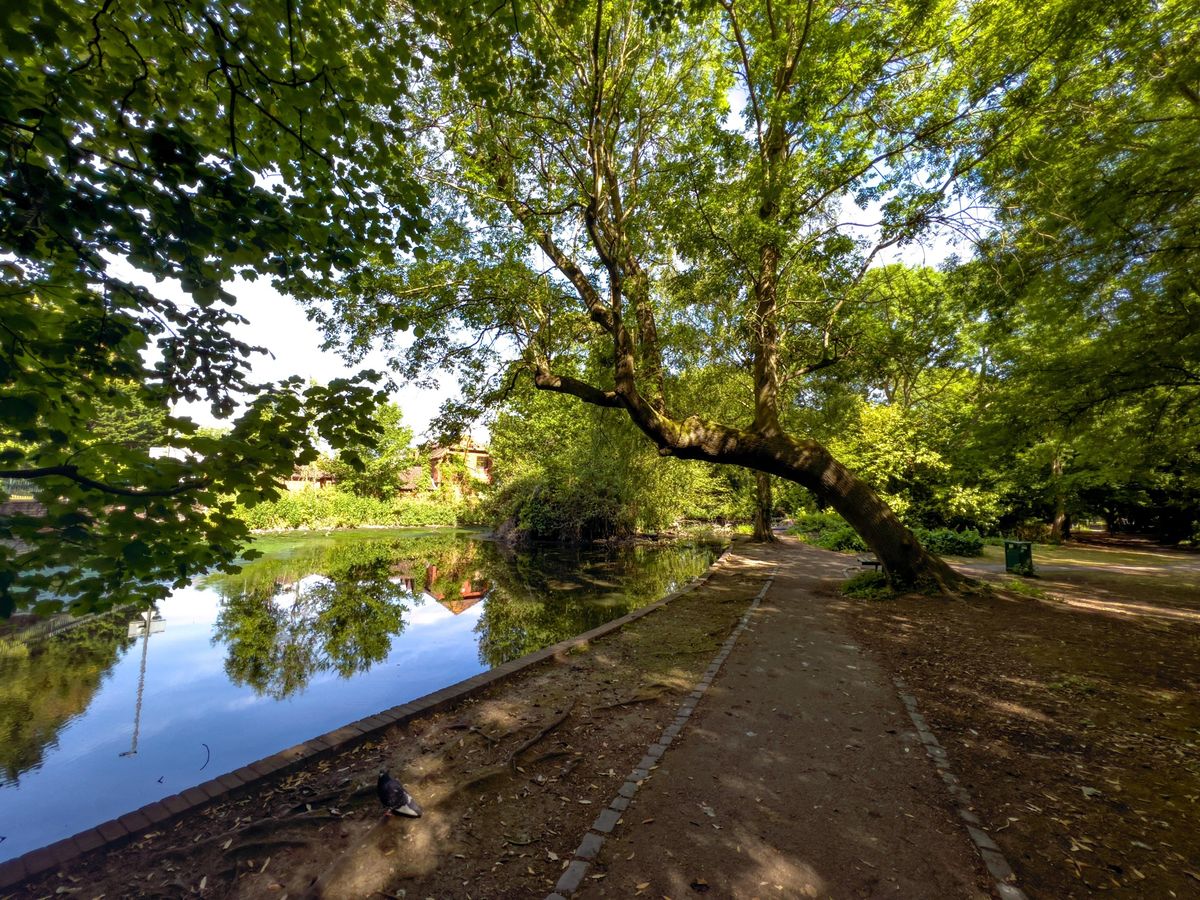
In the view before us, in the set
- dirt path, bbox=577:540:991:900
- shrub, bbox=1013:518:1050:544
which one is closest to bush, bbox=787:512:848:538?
shrub, bbox=1013:518:1050:544

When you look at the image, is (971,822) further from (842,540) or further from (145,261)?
(842,540)

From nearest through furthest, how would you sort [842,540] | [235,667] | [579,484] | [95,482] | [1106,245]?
[95,482] < [1106,245] < [235,667] < [842,540] < [579,484]

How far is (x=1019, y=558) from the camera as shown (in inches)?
477

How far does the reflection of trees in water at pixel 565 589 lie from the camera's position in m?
9.09

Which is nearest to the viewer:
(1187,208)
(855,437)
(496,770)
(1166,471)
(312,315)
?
(496,770)

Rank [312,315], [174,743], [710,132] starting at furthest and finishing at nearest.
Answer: [312,315]
[710,132]
[174,743]

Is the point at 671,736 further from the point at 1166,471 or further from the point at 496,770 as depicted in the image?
the point at 1166,471

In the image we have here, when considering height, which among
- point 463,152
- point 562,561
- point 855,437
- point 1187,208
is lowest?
point 562,561

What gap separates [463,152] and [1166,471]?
2611cm

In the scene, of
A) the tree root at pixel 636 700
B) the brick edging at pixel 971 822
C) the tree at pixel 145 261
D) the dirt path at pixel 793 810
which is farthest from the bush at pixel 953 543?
the tree at pixel 145 261

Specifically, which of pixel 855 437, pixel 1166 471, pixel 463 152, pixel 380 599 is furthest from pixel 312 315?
pixel 1166 471

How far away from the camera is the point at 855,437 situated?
771 inches

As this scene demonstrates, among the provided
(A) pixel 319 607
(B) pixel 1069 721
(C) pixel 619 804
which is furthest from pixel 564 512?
(C) pixel 619 804

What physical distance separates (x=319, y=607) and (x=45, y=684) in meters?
4.86
